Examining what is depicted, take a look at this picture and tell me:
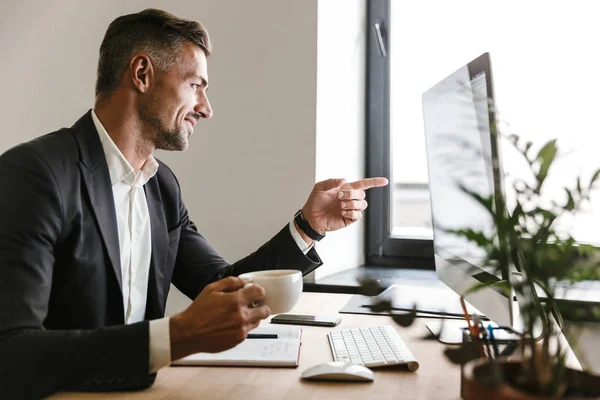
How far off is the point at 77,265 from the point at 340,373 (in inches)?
22.5

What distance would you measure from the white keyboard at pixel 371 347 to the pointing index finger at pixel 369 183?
0.37 meters

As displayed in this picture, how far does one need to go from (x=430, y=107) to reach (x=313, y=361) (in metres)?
0.62

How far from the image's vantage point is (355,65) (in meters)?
2.35

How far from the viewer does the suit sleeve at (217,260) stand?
1.59 meters

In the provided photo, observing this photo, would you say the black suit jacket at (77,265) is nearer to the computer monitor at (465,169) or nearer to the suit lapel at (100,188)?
the suit lapel at (100,188)

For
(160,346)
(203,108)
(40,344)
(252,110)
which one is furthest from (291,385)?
(252,110)

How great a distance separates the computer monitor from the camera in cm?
95

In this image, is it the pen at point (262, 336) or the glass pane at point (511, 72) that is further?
the glass pane at point (511, 72)

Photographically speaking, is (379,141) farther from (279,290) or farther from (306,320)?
(279,290)

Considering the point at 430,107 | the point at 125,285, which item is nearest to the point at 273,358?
the point at 125,285

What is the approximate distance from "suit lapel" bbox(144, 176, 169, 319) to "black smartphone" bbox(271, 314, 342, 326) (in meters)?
0.28

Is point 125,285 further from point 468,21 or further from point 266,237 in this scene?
point 468,21

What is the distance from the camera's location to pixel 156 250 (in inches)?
Answer: 59.2

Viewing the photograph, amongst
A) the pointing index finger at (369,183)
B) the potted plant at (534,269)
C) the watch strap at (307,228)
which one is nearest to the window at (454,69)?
the pointing index finger at (369,183)
